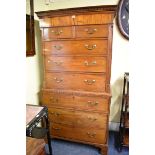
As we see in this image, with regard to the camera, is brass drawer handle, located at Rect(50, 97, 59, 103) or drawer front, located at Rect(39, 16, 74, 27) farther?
brass drawer handle, located at Rect(50, 97, 59, 103)

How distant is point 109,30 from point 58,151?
5.60 feet

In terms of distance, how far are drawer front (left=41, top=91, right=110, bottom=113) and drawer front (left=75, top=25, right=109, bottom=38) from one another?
760 millimetres

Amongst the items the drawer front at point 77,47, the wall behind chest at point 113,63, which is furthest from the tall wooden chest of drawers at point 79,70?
the wall behind chest at point 113,63

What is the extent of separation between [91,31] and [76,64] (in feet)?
1.46

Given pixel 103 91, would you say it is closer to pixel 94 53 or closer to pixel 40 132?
pixel 94 53

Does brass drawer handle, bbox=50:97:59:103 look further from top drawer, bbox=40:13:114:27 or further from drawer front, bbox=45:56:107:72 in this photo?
top drawer, bbox=40:13:114:27

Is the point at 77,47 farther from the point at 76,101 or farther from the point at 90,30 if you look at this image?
the point at 76,101

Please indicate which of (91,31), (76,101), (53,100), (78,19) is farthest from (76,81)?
(78,19)

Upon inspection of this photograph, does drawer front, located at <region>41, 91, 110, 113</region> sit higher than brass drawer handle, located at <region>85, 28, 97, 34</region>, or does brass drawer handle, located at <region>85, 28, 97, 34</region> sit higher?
brass drawer handle, located at <region>85, 28, 97, 34</region>

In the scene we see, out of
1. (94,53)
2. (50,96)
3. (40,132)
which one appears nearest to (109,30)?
(94,53)

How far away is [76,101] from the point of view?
84.9 inches

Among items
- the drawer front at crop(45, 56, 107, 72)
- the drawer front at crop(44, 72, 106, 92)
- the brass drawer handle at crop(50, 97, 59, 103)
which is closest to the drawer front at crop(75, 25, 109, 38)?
the drawer front at crop(45, 56, 107, 72)

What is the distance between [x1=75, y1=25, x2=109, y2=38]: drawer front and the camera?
76.4 inches
